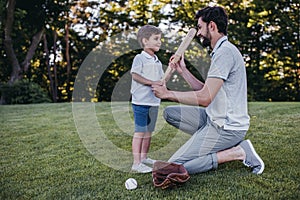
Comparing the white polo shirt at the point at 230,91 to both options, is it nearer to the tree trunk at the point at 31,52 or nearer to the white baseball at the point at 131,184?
the white baseball at the point at 131,184

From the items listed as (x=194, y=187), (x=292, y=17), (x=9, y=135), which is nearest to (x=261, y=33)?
(x=292, y=17)

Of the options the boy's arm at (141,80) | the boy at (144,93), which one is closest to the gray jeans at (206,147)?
the boy at (144,93)

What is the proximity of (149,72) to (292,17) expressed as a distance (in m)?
14.8

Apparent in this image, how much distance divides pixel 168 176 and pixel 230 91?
710mm

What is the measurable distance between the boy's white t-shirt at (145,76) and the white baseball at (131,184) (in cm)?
79

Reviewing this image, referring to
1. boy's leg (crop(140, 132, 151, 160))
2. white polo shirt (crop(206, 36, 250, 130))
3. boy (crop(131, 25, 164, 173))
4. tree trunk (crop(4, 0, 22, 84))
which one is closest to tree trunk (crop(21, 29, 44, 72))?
tree trunk (crop(4, 0, 22, 84))

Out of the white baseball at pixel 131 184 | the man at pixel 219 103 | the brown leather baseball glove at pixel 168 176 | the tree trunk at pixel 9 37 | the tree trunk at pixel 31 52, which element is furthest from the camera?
the tree trunk at pixel 31 52

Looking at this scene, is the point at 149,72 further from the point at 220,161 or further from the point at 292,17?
the point at 292,17

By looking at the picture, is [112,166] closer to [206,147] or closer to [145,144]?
[145,144]

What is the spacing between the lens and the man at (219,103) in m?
2.27

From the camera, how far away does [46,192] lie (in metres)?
2.17

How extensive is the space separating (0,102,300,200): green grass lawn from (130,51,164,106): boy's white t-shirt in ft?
1.70

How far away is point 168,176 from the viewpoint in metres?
2.06

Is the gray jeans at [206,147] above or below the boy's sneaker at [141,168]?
above
